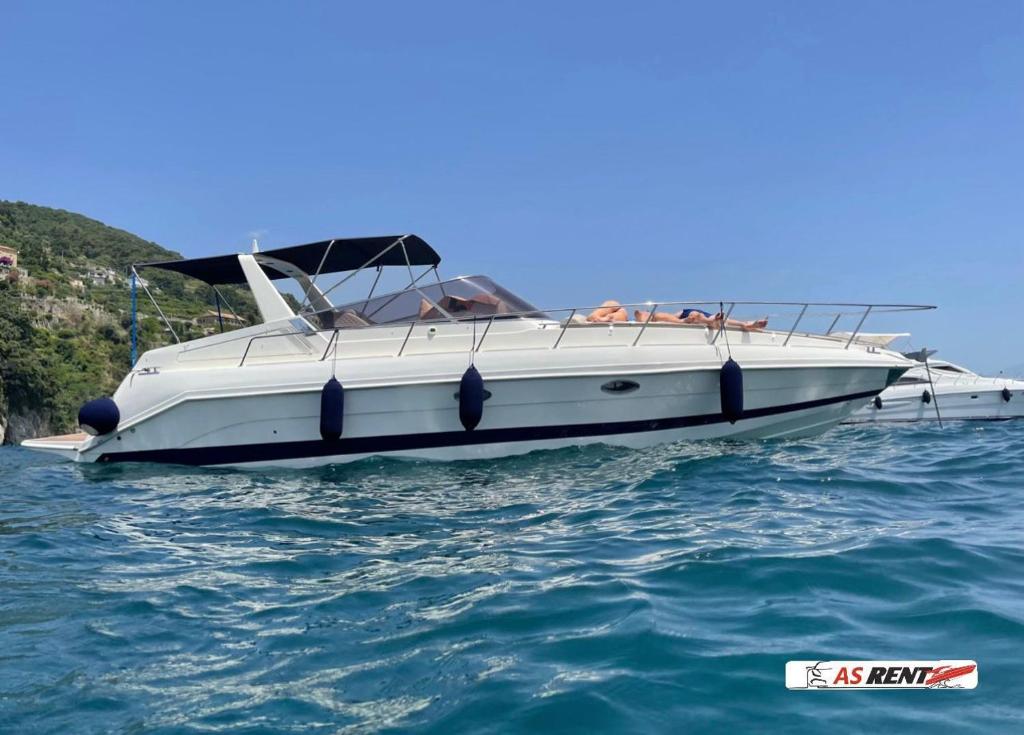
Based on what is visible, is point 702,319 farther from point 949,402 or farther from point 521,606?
point 949,402

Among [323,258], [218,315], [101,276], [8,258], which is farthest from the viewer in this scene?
[101,276]

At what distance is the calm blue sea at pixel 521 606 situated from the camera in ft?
8.52

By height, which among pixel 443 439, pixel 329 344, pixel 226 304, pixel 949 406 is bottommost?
pixel 949 406

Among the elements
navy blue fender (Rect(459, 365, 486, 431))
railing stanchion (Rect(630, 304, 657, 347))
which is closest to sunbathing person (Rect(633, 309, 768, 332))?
railing stanchion (Rect(630, 304, 657, 347))

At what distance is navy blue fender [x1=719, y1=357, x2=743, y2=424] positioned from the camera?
8.30 m

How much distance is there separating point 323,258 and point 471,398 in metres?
2.98

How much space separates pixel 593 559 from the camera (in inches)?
171

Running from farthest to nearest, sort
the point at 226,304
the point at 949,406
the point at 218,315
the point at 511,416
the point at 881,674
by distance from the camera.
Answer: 1. the point at 949,406
2. the point at 226,304
3. the point at 218,315
4. the point at 511,416
5. the point at 881,674

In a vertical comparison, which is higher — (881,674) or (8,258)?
(8,258)

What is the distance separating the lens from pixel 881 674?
2691 millimetres

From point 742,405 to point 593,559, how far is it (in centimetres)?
454

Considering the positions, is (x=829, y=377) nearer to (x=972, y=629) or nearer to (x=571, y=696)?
(x=972, y=629)

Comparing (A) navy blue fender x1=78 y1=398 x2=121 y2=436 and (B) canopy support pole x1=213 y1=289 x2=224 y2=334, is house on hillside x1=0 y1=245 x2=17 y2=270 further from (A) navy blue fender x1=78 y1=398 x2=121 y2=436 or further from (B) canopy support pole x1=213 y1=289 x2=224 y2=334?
(A) navy blue fender x1=78 y1=398 x2=121 y2=436

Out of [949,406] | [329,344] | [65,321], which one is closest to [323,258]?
[329,344]
